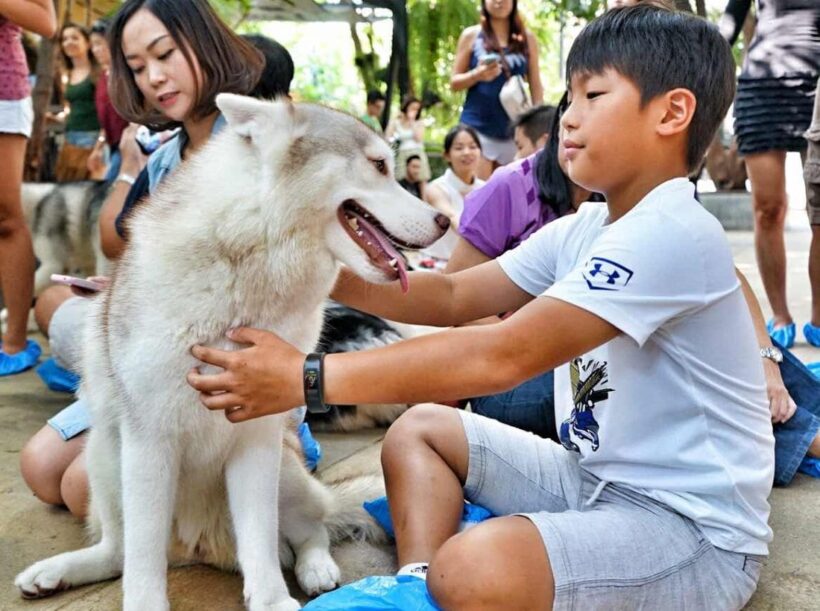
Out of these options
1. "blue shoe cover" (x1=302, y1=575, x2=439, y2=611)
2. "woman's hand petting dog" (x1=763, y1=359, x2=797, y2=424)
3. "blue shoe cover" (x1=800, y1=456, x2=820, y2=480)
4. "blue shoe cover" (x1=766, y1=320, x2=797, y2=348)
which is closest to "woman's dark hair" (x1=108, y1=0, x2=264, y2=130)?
"blue shoe cover" (x1=302, y1=575, x2=439, y2=611)

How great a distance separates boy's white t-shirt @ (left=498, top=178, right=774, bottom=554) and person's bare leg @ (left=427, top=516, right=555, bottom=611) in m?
0.29

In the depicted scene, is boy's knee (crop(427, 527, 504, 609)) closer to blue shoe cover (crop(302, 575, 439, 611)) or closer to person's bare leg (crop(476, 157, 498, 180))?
blue shoe cover (crop(302, 575, 439, 611))

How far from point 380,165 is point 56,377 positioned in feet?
7.50

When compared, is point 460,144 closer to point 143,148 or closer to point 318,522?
point 143,148

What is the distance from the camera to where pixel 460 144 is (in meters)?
6.73

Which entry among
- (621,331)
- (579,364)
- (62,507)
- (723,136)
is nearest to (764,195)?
(579,364)

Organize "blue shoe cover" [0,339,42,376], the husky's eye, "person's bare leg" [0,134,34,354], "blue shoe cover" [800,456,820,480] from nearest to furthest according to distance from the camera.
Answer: the husky's eye
"blue shoe cover" [800,456,820,480]
"person's bare leg" [0,134,34,354]
"blue shoe cover" [0,339,42,376]

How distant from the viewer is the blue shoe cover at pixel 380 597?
1704 millimetres

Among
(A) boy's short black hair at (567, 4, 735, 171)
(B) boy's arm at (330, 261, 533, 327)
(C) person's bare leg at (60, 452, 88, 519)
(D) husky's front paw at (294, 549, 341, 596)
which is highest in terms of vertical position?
(A) boy's short black hair at (567, 4, 735, 171)

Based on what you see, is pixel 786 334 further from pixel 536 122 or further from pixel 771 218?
pixel 536 122

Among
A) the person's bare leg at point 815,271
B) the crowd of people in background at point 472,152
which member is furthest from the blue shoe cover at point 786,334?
the person's bare leg at point 815,271

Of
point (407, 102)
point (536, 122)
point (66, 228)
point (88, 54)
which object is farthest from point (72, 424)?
point (407, 102)

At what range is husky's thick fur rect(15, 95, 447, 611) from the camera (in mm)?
1838

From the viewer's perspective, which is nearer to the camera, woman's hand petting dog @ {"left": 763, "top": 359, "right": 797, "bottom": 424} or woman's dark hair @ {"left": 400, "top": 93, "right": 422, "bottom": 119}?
woman's hand petting dog @ {"left": 763, "top": 359, "right": 797, "bottom": 424}
